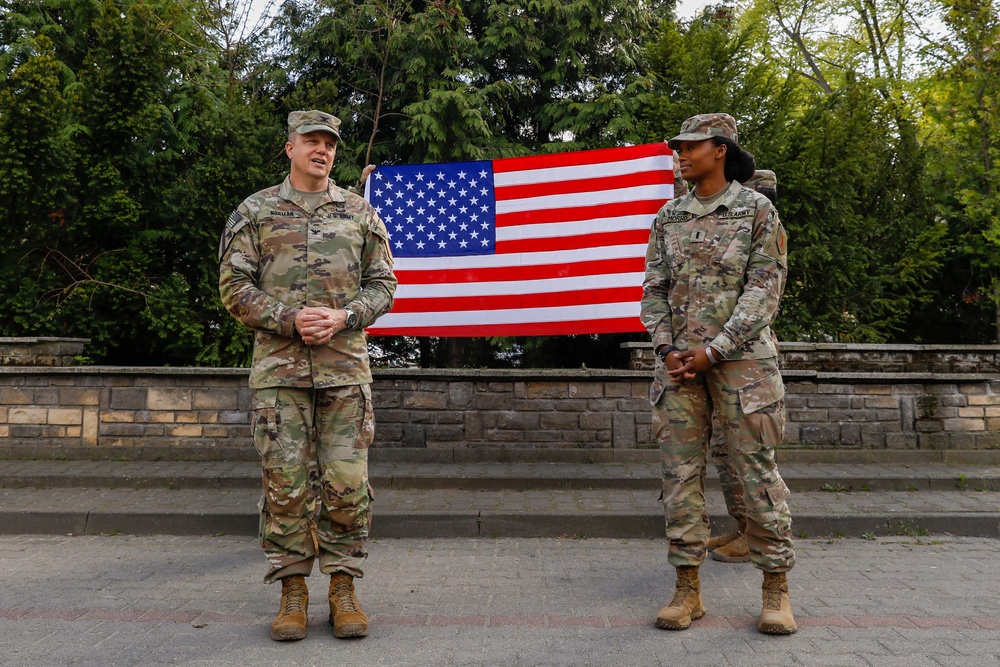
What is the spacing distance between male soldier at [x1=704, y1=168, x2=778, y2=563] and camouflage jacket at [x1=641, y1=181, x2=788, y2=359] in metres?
0.85

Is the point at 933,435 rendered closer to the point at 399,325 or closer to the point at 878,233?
the point at 878,233

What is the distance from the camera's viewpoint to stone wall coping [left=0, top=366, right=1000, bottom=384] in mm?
7715

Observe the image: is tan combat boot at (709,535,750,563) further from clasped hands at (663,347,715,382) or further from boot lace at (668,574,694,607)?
clasped hands at (663,347,715,382)

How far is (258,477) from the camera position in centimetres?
688

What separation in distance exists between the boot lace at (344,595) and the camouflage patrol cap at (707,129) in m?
2.63

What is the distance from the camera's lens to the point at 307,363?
3756mm

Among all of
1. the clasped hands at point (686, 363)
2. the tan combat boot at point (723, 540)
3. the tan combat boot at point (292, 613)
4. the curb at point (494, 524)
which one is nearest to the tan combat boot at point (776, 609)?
the clasped hands at point (686, 363)

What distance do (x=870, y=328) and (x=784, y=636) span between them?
7.17 m

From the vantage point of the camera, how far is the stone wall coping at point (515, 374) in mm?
7715

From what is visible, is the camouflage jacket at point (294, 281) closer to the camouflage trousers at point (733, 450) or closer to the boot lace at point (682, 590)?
the camouflage trousers at point (733, 450)

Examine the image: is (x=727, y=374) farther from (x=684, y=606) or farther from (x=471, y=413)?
(x=471, y=413)

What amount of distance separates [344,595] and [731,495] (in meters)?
2.42

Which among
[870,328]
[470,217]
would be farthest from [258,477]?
[870,328]

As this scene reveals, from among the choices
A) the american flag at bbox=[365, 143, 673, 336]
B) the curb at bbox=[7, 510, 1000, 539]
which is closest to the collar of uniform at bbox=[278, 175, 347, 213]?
the curb at bbox=[7, 510, 1000, 539]
